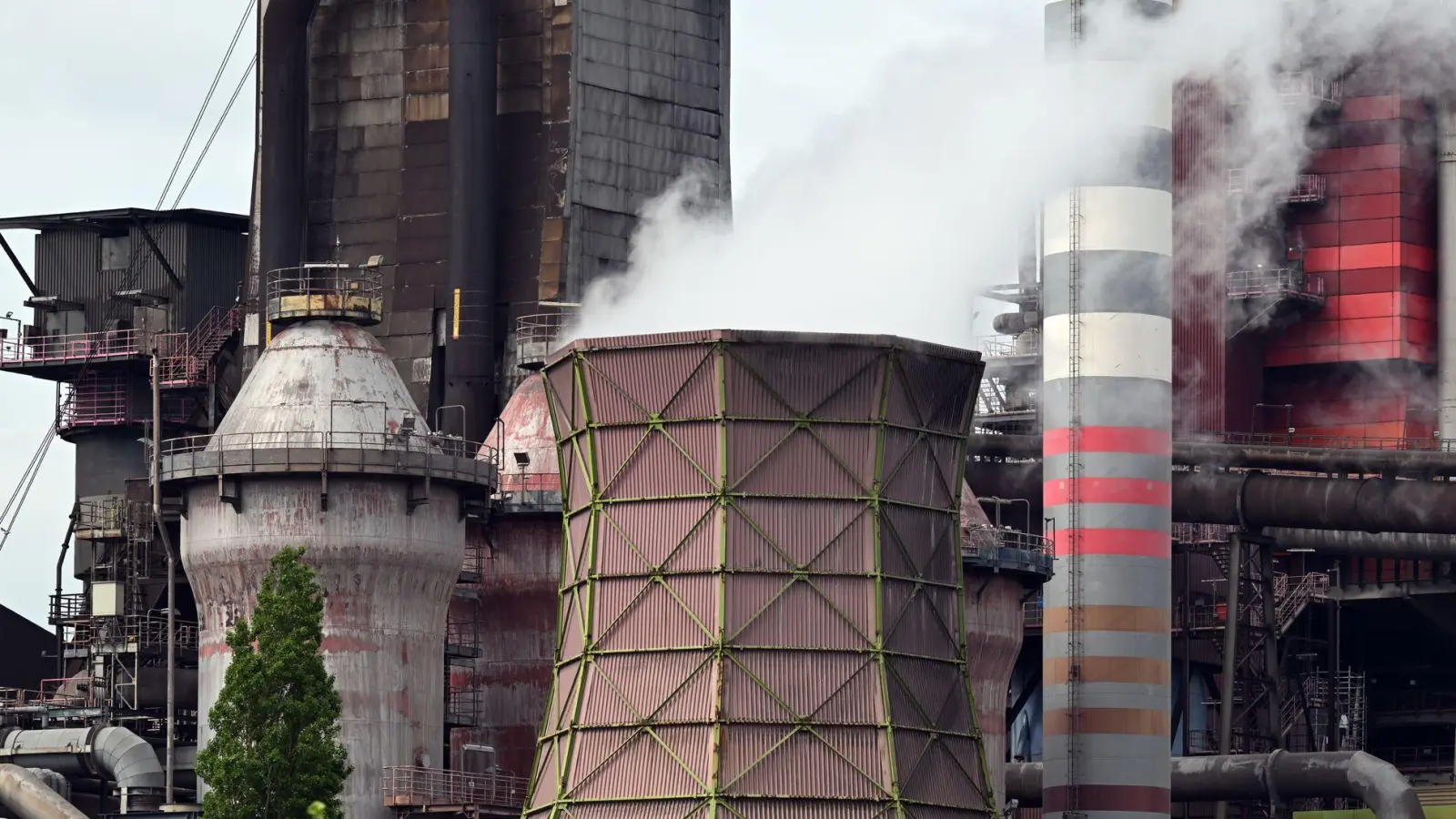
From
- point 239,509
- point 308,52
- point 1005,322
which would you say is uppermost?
point 308,52

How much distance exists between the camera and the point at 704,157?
3602 inches

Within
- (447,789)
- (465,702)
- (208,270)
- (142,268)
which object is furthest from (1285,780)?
(142,268)

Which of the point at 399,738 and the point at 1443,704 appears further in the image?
the point at 1443,704

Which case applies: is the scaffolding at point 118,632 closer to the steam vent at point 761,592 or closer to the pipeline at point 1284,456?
the steam vent at point 761,592

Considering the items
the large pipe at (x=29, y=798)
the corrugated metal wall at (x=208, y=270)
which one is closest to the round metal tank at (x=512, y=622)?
the large pipe at (x=29, y=798)

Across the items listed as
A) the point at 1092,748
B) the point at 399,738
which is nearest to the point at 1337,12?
the point at 1092,748

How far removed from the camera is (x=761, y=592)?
189 feet

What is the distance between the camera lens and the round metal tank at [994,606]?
75.0 meters

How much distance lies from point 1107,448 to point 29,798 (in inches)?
1121

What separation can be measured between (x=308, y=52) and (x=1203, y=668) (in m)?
34.6

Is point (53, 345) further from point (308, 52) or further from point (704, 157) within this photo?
point (704, 157)

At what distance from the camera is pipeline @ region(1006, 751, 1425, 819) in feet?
251

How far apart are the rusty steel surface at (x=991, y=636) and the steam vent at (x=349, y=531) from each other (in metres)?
13.3

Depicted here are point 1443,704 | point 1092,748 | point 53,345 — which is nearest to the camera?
point 1092,748
